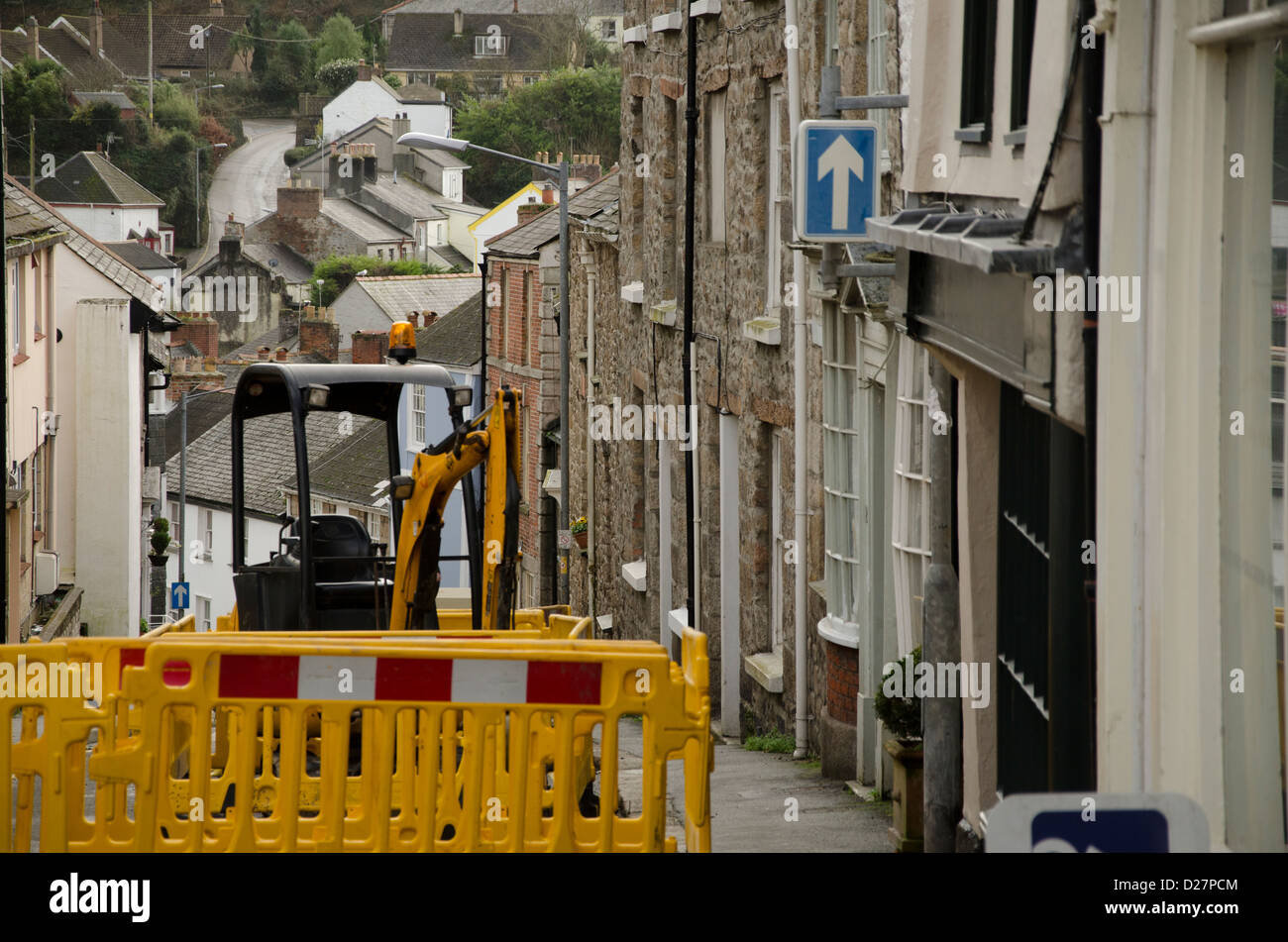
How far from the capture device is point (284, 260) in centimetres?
7838

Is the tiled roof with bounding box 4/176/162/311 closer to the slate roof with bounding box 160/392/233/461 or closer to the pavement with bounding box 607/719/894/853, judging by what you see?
the slate roof with bounding box 160/392/233/461

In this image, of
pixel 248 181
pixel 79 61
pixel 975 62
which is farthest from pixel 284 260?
pixel 975 62

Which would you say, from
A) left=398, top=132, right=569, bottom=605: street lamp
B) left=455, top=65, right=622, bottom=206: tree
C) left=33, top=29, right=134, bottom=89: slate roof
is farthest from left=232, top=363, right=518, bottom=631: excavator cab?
left=33, top=29, right=134, bottom=89: slate roof

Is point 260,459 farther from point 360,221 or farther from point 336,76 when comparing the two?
point 336,76

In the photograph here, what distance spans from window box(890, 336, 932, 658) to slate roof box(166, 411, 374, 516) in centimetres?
3116

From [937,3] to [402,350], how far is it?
3800 millimetres

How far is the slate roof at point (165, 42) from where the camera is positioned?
11569 centimetres

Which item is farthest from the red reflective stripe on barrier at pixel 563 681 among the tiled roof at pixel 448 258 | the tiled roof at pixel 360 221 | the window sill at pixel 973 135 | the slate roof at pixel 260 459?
the tiled roof at pixel 360 221

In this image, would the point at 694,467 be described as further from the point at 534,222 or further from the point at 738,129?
the point at 534,222

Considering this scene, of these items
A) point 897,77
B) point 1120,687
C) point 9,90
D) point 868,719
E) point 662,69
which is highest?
point 9,90

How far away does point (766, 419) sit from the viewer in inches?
573

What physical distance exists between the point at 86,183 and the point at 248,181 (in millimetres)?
24956

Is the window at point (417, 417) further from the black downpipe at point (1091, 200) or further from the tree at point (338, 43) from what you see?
the tree at point (338, 43)
